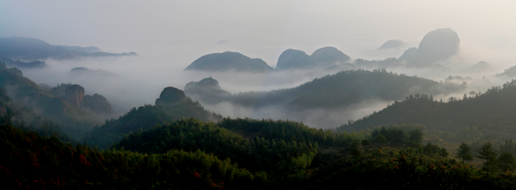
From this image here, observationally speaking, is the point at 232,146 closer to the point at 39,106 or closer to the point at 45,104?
the point at 45,104

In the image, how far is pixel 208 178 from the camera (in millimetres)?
30953

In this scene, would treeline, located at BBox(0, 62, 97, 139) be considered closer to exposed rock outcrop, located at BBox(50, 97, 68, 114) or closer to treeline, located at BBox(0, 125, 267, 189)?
exposed rock outcrop, located at BBox(50, 97, 68, 114)

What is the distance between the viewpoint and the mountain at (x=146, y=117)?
127 meters

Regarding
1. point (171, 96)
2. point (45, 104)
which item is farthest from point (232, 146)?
point (45, 104)

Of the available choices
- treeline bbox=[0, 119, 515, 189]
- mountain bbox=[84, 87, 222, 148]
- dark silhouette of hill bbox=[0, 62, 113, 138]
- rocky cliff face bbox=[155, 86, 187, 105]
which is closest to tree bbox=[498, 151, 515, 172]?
treeline bbox=[0, 119, 515, 189]

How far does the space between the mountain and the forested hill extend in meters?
83.7

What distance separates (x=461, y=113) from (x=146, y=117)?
147 meters

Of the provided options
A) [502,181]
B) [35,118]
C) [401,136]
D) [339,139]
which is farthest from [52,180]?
[35,118]

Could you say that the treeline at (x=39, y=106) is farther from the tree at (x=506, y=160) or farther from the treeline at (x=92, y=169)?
the tree at (x=506, y=160)

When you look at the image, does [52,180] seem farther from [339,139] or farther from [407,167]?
[339,139]

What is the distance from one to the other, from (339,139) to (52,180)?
54.8 metres

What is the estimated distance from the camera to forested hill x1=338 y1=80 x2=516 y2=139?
11144cm

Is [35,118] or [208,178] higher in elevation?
[208,178]

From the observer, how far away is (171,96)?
162 meters
